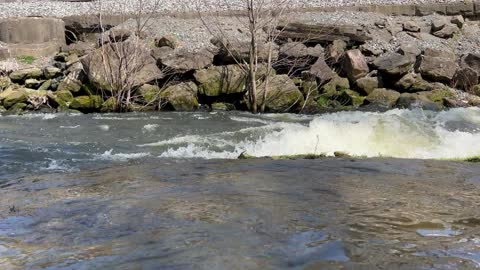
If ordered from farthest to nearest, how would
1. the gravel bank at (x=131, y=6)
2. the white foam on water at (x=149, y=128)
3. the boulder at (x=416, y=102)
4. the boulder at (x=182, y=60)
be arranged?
the gravel bank at (x=131, y=6), the boulder at (x=182, y=60), the boulder at (x=416, y=102), the white foam on water at (x=149, y=128)

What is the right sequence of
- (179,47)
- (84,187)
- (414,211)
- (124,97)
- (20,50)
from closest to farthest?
(414,211) < (84,187) < (124,97) < (179,47) < (20,50)

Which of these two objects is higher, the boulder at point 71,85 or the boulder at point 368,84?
A: the boulder at point 368,84

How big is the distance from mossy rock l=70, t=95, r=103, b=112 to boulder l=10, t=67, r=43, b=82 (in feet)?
8.58

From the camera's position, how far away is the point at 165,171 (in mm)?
7699

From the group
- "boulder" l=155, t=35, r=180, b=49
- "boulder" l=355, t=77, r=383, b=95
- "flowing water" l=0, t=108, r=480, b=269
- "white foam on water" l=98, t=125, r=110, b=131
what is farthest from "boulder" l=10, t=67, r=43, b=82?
"boulder" l=355, t=77, r=383, b=95

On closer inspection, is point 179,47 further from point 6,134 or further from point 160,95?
point 6,134

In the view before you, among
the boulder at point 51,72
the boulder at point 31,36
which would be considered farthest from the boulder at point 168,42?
the boulder at point 31,36

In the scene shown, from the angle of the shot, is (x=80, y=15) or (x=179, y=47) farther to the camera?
(x=80, y=15)

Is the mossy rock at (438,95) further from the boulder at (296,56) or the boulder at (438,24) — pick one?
the boulder at (438,24)

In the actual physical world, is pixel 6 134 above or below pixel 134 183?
below

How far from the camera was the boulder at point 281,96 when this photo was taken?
15328mm

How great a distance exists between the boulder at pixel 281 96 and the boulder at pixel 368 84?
1.78m

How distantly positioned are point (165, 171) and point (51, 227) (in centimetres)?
287

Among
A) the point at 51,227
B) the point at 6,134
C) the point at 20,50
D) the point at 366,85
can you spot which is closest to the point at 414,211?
the point at 51,227
